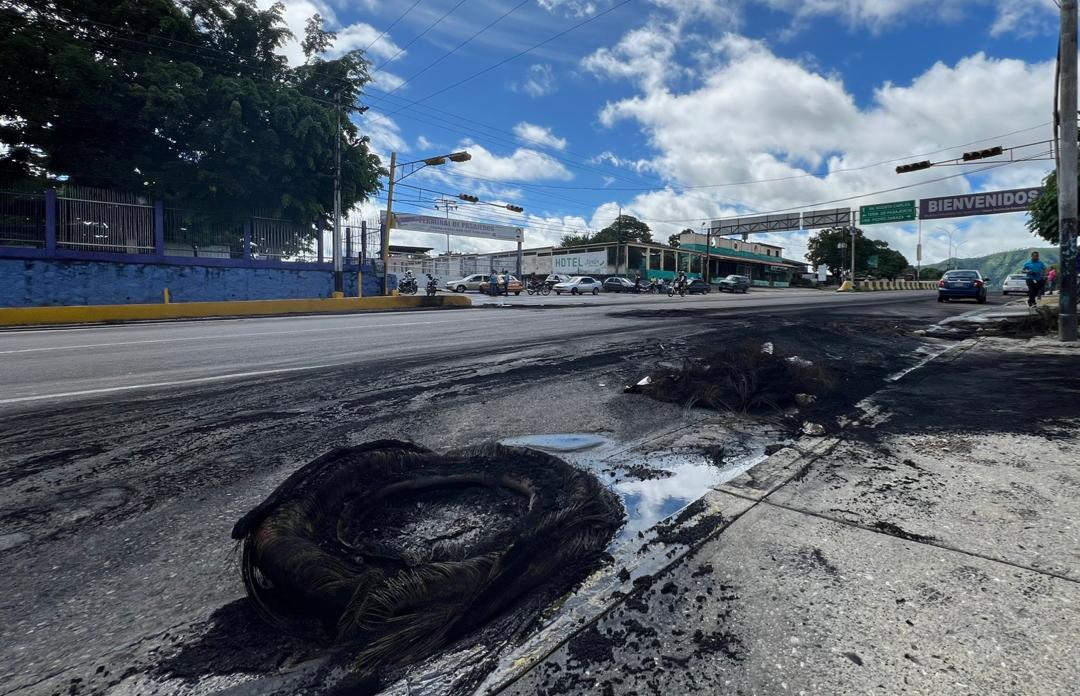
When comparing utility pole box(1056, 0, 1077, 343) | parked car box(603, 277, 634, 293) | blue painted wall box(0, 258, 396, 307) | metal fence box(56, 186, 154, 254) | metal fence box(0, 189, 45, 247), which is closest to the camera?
utility pole box(1056, 0, 1077, 343)

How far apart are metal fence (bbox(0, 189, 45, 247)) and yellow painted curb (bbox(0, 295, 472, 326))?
4660mm

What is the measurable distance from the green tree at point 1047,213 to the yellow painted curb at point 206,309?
20.7 meters

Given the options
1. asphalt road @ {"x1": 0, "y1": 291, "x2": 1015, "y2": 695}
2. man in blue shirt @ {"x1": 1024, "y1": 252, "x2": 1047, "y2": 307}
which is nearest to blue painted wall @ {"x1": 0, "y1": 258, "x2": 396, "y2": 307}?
asphalt road @ {"x1": 0, "y1": 291, "x2": 1015, "y2": 695}

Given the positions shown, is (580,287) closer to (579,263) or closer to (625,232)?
(579,263)

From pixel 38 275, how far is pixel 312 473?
69.7 feet

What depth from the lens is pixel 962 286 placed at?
20.9m

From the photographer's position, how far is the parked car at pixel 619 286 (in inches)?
1784

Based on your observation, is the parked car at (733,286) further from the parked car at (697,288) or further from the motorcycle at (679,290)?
the motorcycle at (679,290)

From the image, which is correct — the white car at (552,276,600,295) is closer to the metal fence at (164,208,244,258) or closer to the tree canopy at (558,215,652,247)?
the metal fence at (164,208,244,258)

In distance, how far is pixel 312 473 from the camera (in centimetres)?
247

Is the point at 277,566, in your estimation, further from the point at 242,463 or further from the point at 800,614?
the point at 800,614

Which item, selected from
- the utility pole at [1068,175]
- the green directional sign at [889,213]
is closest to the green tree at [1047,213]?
the utility pole at [1068,175]

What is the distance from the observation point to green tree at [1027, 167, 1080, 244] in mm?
16875

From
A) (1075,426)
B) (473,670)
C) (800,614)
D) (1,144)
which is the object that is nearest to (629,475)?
(800,614)
